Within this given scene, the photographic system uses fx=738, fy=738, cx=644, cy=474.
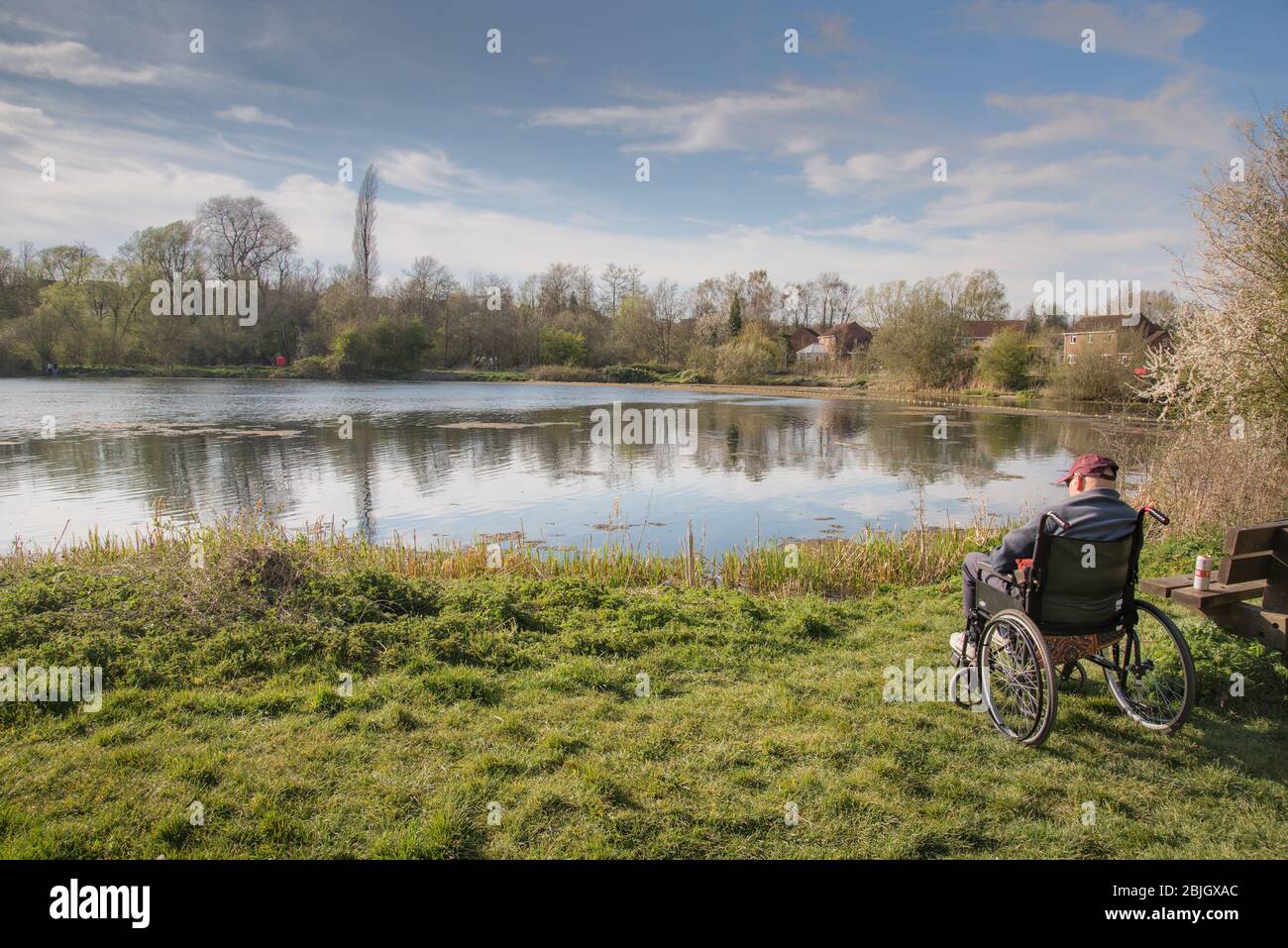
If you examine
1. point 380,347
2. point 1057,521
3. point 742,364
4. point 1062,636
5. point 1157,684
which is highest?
point 380,347

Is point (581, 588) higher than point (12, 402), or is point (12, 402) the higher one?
point (12, 402)

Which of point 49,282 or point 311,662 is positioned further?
point 49,282

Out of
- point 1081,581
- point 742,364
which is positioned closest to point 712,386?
point 742,364

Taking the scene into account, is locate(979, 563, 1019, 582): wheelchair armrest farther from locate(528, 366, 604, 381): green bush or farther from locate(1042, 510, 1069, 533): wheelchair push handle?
locate(528, 366, 604, 381): green bush

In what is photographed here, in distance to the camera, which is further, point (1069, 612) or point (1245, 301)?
point (1245, 301)

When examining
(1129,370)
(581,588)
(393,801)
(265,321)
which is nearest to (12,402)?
(265,321)

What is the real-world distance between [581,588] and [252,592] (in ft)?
9.62

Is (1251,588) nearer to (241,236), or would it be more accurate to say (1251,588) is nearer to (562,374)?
(562,374)

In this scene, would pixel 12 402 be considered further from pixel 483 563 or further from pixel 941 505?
pixel 941 505

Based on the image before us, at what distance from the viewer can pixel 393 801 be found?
375 cm

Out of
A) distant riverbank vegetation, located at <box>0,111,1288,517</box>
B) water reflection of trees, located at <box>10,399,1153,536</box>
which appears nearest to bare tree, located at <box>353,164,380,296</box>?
distant riverbank vegetation, located at <box>0,111,1288,517</box>

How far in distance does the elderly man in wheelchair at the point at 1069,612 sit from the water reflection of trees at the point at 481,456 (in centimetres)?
1091

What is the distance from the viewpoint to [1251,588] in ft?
16.0

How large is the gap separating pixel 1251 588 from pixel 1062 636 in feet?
5.14
